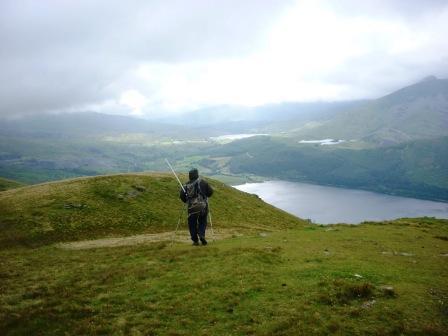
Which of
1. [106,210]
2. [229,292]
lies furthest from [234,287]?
[106,210]

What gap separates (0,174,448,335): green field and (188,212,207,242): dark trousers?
1369 millimetres

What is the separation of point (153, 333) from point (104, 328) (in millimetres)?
1746

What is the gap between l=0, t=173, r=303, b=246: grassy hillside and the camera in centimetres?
3744

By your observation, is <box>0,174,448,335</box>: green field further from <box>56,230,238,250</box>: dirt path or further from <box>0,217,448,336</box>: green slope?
<box>56,230,238,250</box>: dirt path

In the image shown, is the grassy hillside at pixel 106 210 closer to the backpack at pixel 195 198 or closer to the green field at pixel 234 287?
the green field at pixel 234 287

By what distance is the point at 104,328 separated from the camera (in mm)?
13094

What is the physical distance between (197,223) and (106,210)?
19123 mm

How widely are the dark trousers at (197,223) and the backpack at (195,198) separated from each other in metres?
0.43

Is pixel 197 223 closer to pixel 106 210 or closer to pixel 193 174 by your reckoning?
pixel 193 174

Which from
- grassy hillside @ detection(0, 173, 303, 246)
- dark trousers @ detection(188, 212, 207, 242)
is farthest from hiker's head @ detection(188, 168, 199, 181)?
grassy hillside @ detection(0, 173, 303, 246)

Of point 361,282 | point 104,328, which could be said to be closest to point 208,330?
point 104,328

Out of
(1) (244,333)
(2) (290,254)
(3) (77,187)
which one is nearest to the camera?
(1) (244,333)

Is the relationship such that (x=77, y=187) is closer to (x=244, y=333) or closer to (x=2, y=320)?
(x=2, y=320)

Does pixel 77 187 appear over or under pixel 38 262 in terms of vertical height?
over
